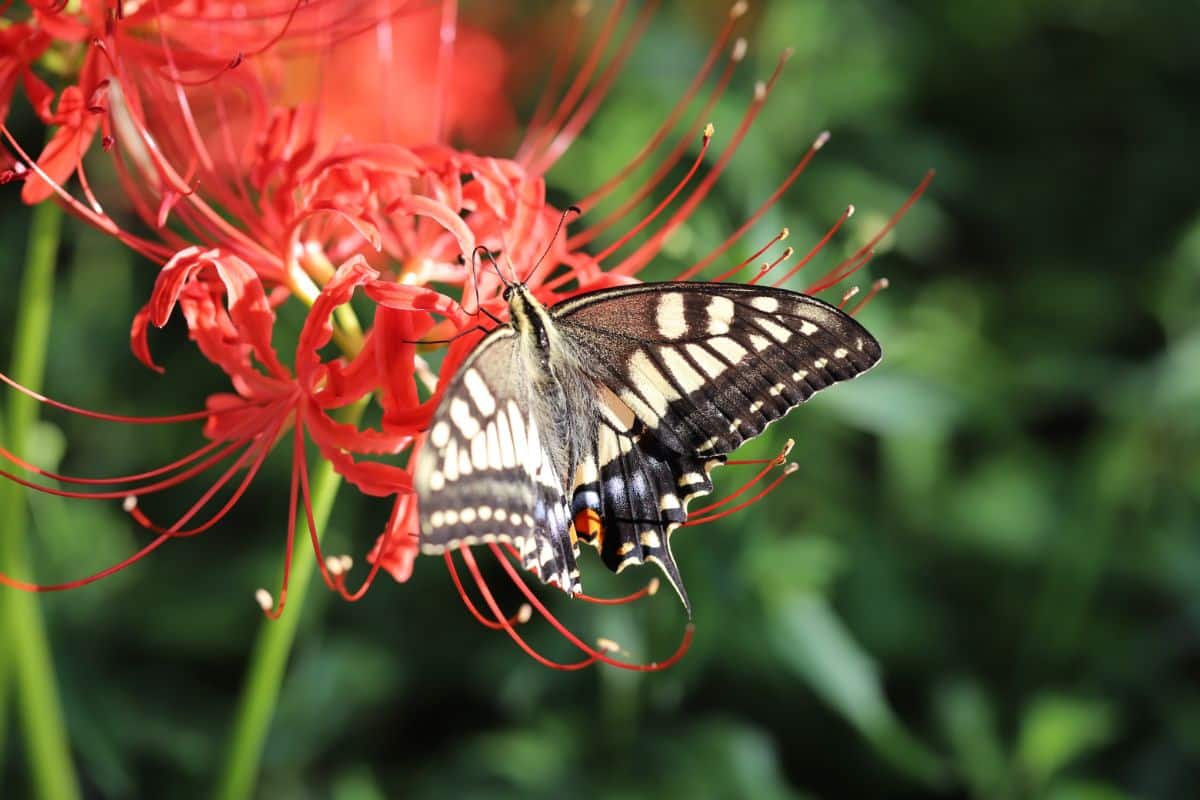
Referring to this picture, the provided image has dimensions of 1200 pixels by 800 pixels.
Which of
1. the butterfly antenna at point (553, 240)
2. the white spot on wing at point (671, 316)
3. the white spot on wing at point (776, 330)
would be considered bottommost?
the white spot on wing at point (776, 330)

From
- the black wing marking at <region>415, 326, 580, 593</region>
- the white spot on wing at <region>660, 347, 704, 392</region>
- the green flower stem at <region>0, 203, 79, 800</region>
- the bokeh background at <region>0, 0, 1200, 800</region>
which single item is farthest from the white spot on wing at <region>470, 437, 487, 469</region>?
the bokeh background at <region>0, 0, 1200, 800</region>

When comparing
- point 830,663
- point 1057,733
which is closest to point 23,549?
point 830,663

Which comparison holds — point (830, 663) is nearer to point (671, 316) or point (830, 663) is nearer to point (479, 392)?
point (671, 316)

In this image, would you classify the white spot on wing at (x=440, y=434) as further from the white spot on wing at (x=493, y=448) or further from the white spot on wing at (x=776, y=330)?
the white spot on wing at (x=776, y=330)

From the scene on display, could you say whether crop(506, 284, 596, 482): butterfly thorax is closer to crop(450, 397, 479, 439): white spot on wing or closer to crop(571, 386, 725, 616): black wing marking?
crop(571, 386, 725, 616): black wing marking

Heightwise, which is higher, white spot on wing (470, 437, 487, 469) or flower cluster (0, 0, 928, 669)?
flower cluster (0, 0, 928, 669)

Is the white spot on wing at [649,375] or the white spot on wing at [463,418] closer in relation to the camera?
the white spot on wing at [463,418]

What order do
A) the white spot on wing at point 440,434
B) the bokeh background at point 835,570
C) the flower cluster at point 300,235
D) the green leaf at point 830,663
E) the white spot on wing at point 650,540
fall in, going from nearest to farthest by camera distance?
the white spot on wing at point 440,434
the flower cluster at point 300,235
the white spot on wing at point 650,540
the green leaf at point 830,663
the bokeh background at point 835,570

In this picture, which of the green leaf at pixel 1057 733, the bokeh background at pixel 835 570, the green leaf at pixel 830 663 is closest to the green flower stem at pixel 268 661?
the bokeh background at pixel 835 570
